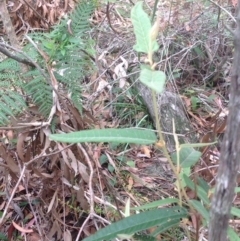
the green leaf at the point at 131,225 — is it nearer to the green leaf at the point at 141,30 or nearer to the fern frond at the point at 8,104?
the green leaf at the point at 141,30

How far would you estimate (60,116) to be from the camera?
1.09 meters

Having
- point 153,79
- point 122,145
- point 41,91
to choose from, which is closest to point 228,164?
point 153,79

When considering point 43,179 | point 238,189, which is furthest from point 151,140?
point 43,179

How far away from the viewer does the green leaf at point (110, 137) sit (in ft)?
1.90

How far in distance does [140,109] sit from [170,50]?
0.47 metres

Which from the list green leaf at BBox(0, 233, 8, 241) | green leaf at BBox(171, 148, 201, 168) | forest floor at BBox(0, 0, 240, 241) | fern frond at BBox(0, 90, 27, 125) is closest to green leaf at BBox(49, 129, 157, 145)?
green leaf at BBox(171, 148, 201, 168)

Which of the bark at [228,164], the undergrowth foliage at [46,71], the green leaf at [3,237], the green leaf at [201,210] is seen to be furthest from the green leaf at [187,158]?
the green leaf at [3,237]

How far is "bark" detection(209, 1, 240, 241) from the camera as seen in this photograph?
392 mm

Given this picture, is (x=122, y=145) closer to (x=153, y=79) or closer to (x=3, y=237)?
(x=3, y=237)

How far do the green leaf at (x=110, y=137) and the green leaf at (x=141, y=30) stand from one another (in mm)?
133

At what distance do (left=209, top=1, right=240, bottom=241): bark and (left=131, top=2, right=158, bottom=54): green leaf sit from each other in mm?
130

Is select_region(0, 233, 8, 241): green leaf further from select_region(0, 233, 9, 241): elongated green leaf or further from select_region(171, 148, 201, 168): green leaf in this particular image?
select_region(171, 148, 201, 168): green leaf

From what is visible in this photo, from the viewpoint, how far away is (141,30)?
521 millimetres

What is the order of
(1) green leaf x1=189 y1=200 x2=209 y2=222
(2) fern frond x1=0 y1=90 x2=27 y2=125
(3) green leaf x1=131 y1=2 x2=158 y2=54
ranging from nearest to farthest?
(3) green leaf x1=131 y1=2 x2=158 y2=54
(1) green leaf x1=189 y1=200 x2=209 y2=222
(2) fern frond x1=0 y1=90 x2=27 y2=125
